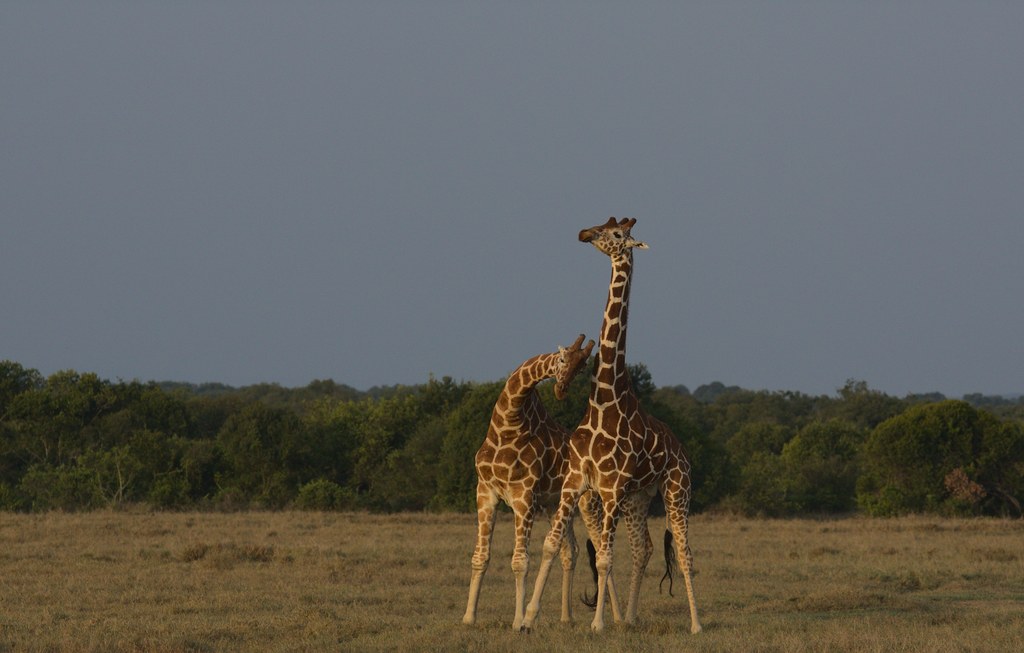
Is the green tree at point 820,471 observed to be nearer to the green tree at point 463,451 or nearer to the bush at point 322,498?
the green tree at point 463,451

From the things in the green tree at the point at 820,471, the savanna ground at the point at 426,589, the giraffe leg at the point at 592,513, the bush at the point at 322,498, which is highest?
the green tree at the point at 820,471

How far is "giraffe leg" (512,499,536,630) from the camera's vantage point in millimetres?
12320

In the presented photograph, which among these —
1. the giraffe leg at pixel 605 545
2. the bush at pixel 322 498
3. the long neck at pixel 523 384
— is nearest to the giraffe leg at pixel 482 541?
the long neck at pixel 523 384

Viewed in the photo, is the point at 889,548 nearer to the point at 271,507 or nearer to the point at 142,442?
→ the point at 271,507

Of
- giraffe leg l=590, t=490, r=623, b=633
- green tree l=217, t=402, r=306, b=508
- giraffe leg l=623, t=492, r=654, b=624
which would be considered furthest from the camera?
green tree l=217, t=402, r=306, b=508

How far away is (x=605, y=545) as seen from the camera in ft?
40.4

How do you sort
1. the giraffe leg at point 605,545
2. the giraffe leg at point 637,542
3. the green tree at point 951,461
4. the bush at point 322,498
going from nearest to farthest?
the giraffe leg at point 605,545 < the giraffe leg at point 637,542 < the green tree at point 951,461 < the bush at point 322,498

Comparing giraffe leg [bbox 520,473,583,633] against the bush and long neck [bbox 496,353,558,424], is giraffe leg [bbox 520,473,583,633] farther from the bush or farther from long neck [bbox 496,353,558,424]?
the bush

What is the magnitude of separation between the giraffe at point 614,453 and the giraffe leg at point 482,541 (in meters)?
0.63

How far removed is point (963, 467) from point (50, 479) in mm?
25179

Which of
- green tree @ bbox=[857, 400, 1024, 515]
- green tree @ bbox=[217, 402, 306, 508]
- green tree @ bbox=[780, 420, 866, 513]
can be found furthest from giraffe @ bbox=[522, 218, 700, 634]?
green tree @ bbox=[780, 420, 866, 513]

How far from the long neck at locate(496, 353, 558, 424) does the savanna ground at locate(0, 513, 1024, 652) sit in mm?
2148

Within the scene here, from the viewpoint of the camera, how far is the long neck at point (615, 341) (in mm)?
12352

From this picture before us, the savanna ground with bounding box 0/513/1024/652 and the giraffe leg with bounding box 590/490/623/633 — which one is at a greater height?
the giraffe leg with bounding box 590/490/623/633
